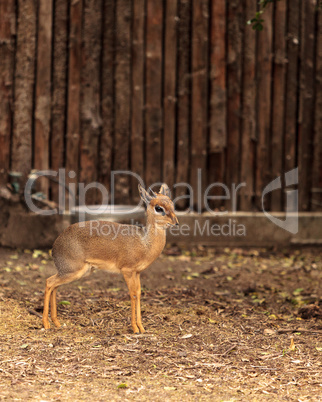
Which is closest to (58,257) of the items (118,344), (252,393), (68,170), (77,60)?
(118,344)

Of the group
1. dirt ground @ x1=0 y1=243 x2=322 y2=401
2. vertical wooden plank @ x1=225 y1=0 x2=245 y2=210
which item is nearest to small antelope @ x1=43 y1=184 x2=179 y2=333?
dirt ground @ x1=0 y1=243 x2=322 y2=401

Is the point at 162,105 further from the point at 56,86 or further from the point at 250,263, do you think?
the point at 250,263

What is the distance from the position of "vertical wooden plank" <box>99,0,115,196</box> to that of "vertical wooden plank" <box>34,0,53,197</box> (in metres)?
0.82

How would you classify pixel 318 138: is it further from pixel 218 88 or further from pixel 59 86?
pixel 59 86

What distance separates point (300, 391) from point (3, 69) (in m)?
6.35

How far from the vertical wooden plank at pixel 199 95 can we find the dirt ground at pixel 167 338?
2.03 m

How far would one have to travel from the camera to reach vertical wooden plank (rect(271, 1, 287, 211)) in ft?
28.0

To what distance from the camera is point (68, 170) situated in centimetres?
798

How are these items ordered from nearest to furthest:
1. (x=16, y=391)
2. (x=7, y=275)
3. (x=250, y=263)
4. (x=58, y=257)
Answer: (x=16, y=391) → (x=58, y=257) → (x=7, y=275) → (x=250, y=263)

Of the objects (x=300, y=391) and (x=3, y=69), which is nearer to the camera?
(x=300, y=391)

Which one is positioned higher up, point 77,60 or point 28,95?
point 77,60

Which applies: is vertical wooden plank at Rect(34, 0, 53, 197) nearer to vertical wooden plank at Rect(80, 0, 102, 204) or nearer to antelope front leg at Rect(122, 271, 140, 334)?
vertical wooden plank at Rect(80, 0, 102, 204)

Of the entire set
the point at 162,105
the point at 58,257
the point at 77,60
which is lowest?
the point at 58,257

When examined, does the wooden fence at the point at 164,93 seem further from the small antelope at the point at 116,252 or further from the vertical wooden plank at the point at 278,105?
the small antelope at the point at 116,252
